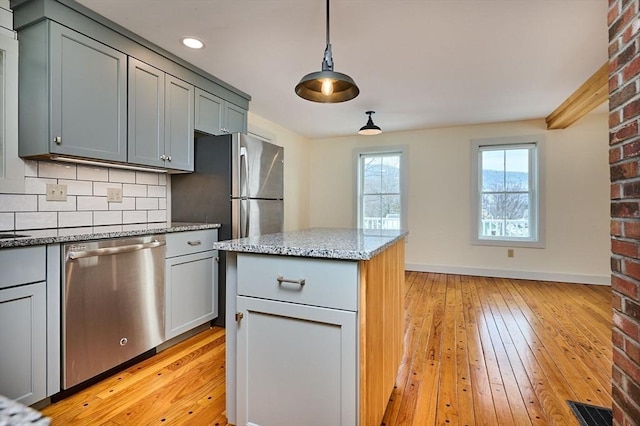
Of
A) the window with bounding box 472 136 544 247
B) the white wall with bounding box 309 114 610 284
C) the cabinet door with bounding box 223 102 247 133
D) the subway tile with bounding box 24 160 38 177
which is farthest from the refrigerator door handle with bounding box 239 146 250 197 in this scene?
the window with bounding box 472 136 544 247

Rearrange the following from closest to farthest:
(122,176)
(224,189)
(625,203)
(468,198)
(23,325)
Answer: (625,203) → (23,325) → (122,176) → (224,189) → (468,198)

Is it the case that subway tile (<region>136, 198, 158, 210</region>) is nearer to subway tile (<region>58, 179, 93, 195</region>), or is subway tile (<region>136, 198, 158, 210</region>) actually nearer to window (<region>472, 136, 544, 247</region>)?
subway tile (<region>58, 179, 93, 195</region>)

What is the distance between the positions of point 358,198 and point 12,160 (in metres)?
4.40

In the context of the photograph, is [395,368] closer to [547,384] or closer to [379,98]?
[547,384]

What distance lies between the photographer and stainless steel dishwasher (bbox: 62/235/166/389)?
1757 mm

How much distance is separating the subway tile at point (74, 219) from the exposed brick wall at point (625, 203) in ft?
10.0

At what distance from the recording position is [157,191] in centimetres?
292

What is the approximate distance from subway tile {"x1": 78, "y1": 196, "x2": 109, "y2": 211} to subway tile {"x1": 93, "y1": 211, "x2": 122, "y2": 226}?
5 centimetres

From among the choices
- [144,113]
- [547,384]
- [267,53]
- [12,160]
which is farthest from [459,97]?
[12,160]

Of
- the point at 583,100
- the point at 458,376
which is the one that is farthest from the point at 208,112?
the point at 583,100

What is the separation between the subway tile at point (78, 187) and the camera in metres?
2.24

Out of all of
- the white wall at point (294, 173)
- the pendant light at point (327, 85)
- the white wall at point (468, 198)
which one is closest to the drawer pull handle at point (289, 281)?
the pendant light at point (327, 85)

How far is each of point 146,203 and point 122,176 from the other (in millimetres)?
305

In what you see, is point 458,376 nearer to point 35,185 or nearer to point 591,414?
point 591,414
